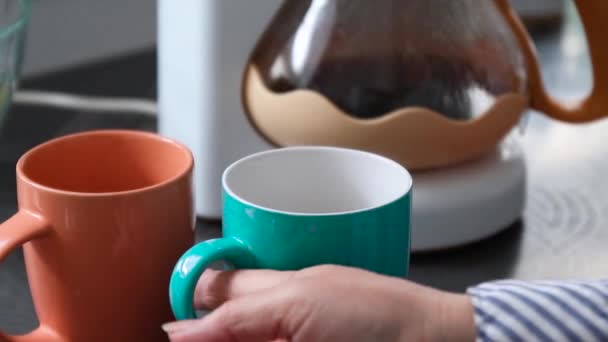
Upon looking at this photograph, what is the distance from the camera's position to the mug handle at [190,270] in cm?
36

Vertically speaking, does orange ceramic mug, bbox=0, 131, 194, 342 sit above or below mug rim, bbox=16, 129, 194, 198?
below

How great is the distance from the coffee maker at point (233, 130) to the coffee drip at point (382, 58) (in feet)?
0.09

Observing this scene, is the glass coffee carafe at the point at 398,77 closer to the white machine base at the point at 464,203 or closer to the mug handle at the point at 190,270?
the white machine base at the point at 464,203

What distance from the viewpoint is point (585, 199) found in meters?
0.68

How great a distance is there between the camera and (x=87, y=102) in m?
0.84

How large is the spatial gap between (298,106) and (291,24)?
6 centimetres

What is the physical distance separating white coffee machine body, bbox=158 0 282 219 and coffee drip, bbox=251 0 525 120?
0.02 metres

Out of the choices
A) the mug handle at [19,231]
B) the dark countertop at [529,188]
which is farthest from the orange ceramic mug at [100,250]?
the dark countertop at [529,188]

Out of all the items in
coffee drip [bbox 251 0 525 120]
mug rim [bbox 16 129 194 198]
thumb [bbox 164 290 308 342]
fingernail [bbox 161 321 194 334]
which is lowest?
fingernail [bbox 161 321 194 334]

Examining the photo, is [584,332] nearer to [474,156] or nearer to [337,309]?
[337,309]

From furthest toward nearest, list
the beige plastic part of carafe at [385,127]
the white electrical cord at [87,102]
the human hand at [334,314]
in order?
the white electrical cord at [87,102] < the beige plastic part of carafe at [385,127] < the human hand at [334,314]

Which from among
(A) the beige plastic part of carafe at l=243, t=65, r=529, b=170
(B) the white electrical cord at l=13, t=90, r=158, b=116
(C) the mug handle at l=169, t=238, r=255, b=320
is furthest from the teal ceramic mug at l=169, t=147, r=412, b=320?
(B) the white electrical cord at l=13, t=90, r=158, b=116

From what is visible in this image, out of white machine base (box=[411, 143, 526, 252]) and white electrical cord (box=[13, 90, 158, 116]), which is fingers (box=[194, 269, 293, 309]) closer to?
white machine base (box=[411, 143, 526, 252])

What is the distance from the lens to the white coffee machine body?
0.60 metres
